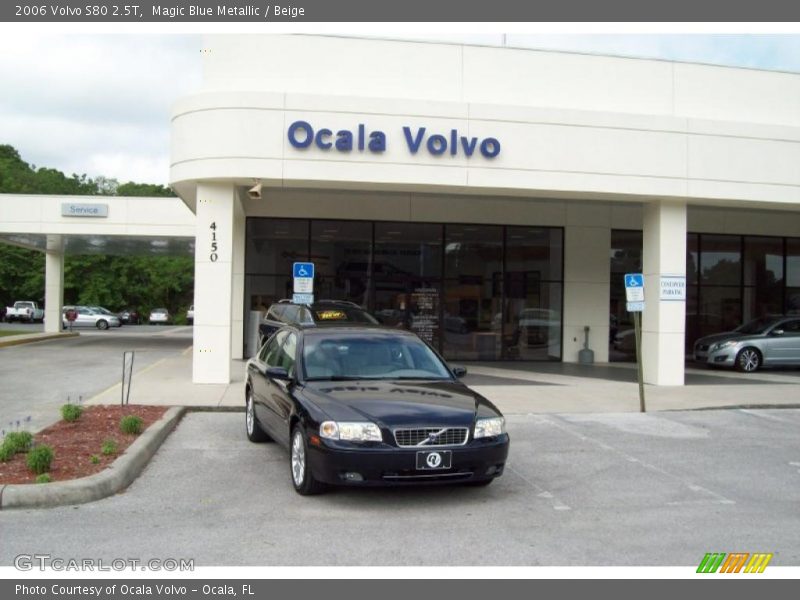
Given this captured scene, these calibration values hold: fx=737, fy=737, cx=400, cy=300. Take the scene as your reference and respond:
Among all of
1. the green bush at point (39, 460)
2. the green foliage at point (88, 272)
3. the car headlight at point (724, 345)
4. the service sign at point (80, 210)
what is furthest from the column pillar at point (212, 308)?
the green foliage at point (88, 272)

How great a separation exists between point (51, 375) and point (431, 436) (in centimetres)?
1204

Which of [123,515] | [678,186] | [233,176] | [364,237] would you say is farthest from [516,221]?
[123,515]

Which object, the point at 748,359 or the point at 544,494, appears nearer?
the point at 544,494

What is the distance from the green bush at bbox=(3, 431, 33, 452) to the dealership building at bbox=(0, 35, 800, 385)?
Result: 253 inches

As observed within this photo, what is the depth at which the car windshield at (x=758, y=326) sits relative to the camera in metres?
19.4

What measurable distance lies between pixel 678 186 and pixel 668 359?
3.60 metres

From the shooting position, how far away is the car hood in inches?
249

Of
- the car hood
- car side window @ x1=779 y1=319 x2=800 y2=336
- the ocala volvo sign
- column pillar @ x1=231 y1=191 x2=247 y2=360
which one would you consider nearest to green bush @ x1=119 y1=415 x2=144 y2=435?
the car hood

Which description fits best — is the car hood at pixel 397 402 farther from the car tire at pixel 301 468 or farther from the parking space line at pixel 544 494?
the parking space line at pixel 544 494

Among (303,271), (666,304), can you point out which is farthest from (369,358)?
(666,304)

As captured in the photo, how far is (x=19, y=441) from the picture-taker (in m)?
7.39

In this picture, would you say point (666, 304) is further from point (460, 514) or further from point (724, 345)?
point (460, 514)

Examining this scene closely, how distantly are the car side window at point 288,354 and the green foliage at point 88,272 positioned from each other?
52.4 metres

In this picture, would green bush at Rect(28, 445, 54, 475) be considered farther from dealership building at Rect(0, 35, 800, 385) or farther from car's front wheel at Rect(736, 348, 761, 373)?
car's front wheel at Rect(736, 348, 761, 373)
